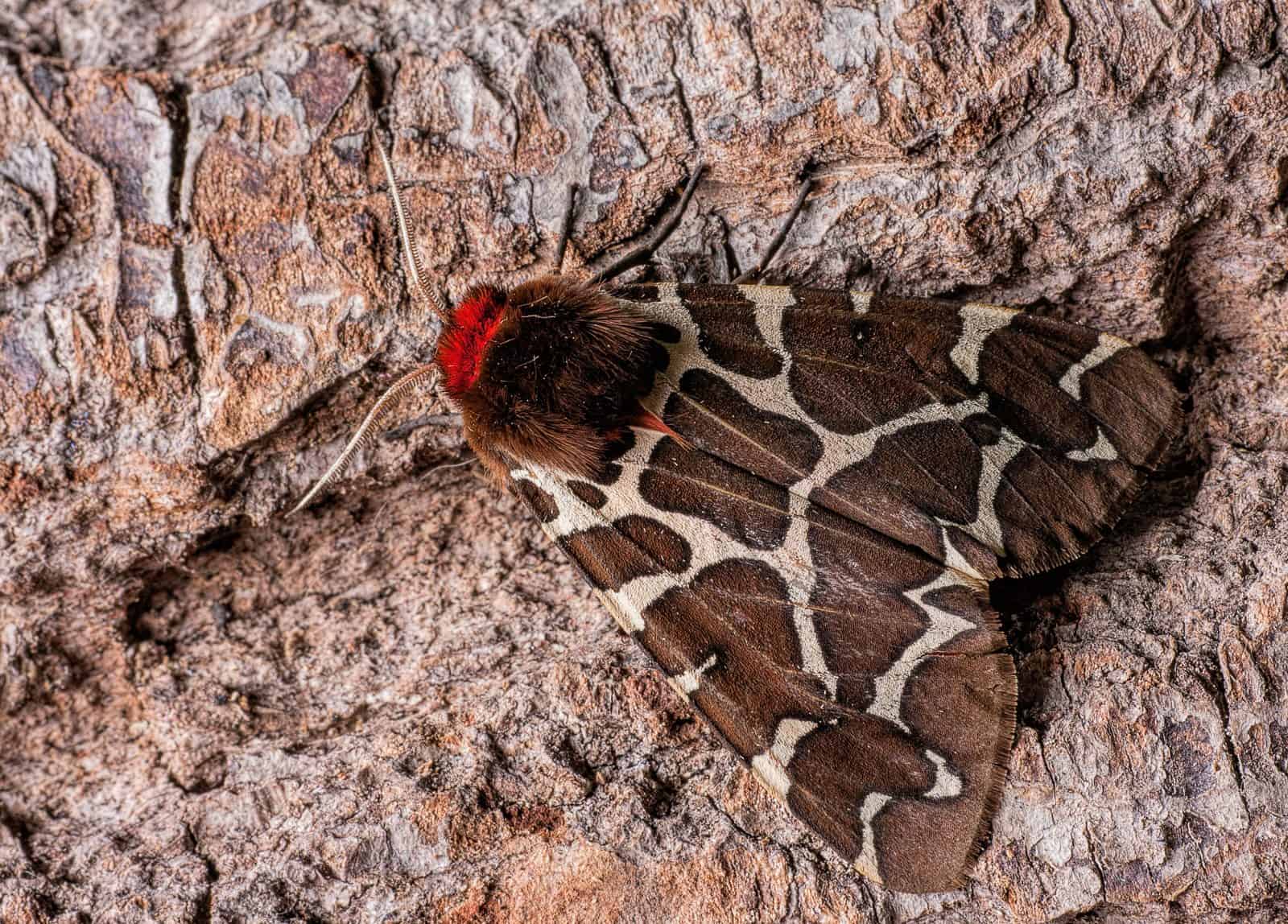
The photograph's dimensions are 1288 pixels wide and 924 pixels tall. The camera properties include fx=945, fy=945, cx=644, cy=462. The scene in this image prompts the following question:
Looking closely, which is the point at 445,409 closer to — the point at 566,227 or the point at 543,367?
the point at 543,367

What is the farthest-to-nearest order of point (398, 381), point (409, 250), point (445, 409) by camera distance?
1. point (445, 409)
2. point (398, 381)
3. point (409, 250)

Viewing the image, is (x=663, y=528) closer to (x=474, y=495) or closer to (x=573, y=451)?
(x=573, y=451)

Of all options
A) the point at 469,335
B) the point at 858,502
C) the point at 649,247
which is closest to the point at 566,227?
the point at 649,247

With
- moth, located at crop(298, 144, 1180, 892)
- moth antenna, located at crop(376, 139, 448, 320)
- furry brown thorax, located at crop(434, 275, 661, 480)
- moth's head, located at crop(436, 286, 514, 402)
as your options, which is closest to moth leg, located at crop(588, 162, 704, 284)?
moth, located at crop(298, 144, 1180, 892)

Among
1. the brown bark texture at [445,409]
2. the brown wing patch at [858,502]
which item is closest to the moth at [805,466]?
the brown wing patch at [858,502]

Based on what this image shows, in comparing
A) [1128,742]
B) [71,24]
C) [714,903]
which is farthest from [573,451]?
[71,24]

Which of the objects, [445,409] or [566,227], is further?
[445,409]
